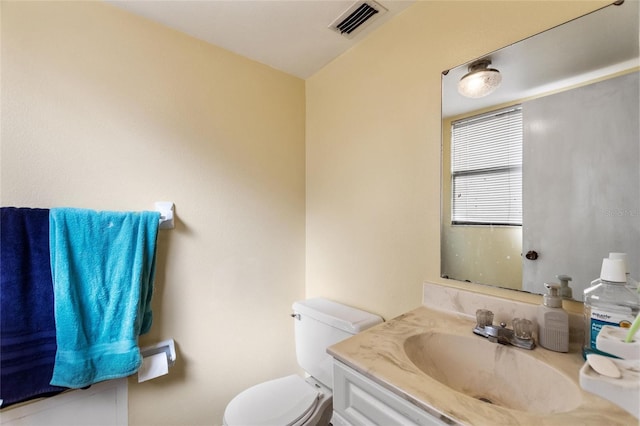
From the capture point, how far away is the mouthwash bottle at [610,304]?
2.09 feet

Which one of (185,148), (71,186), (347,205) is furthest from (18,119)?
(347,205)

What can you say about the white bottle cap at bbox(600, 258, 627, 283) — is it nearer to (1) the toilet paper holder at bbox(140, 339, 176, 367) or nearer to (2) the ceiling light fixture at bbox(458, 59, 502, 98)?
(2) the ceiling light fixture at bbox(458, 59, 502, 98)

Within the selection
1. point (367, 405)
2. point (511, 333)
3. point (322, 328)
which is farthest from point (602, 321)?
point (322, 328)

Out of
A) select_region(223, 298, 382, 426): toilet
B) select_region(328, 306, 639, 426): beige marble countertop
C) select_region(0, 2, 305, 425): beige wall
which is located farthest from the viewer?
select_region(223, 298, 382, 426): toilet

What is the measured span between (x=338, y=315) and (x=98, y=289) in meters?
0.97

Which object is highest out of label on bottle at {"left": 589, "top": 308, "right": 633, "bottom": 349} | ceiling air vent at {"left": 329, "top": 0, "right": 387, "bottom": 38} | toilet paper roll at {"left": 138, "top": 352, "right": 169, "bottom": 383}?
ceiling air vent at {"left": 329, "top": 0, "right": 387, "bottom": 38}

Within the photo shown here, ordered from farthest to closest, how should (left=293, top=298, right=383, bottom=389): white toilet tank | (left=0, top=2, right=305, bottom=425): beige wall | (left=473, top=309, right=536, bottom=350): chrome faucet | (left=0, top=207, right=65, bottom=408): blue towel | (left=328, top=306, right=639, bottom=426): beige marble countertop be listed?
(left=293, top=298, right=383, bottom=389): white toilet tank → (left=0, top=2, right=305, bottom=425): beige wall → (left=0, top=207, right=65, bottom=408): blue towel → (left=473, top=309, right=536, bottom=350): chrome faucet → (left=328, top=306, right=639, bottom=426): beige marble countertop

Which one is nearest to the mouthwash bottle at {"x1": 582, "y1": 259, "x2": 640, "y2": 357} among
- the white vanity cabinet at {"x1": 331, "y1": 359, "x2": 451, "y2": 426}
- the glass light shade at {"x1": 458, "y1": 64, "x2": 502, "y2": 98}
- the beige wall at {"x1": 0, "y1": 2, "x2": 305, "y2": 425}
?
the white vanity cabinet at {"x1": 331, "y1": 359, "x2": 451, "y2": 426}

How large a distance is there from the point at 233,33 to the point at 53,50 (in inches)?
27.3

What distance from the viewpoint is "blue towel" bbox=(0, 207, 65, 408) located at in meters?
0.88

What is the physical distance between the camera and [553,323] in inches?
28.9

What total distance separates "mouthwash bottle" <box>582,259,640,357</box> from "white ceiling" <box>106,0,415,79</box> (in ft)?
3.78

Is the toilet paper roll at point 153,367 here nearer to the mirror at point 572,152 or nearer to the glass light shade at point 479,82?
the mirror at point 572,152

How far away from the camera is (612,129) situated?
715 mm
